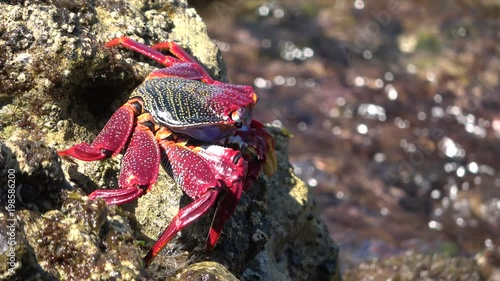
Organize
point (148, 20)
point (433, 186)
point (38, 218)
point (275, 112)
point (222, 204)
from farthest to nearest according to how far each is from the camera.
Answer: point (275, 112) → point (433, 186) → point (148, 20) → point (222, 204) → point (38, 218)

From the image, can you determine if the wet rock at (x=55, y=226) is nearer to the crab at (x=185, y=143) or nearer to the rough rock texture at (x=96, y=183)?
the rough rock texture at (x=96, y=183)

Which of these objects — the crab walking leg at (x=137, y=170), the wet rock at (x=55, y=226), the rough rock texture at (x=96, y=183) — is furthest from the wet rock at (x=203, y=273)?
the crab walking leg at (x=137, y=170)

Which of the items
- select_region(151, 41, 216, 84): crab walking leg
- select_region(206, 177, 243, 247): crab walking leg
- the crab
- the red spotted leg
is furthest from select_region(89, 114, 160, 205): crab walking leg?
select_region(151, 41, 216, 84): crab walking leg

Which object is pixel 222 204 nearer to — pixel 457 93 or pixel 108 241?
pixel 108 241

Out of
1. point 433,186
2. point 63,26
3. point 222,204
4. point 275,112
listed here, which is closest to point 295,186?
point 222,204

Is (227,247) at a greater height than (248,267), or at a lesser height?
greater

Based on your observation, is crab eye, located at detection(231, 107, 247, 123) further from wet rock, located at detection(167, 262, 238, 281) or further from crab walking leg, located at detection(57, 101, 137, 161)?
wet rock, located at detection(167, 262, 238, 281)

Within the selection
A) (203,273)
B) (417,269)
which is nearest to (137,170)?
(203,273)
